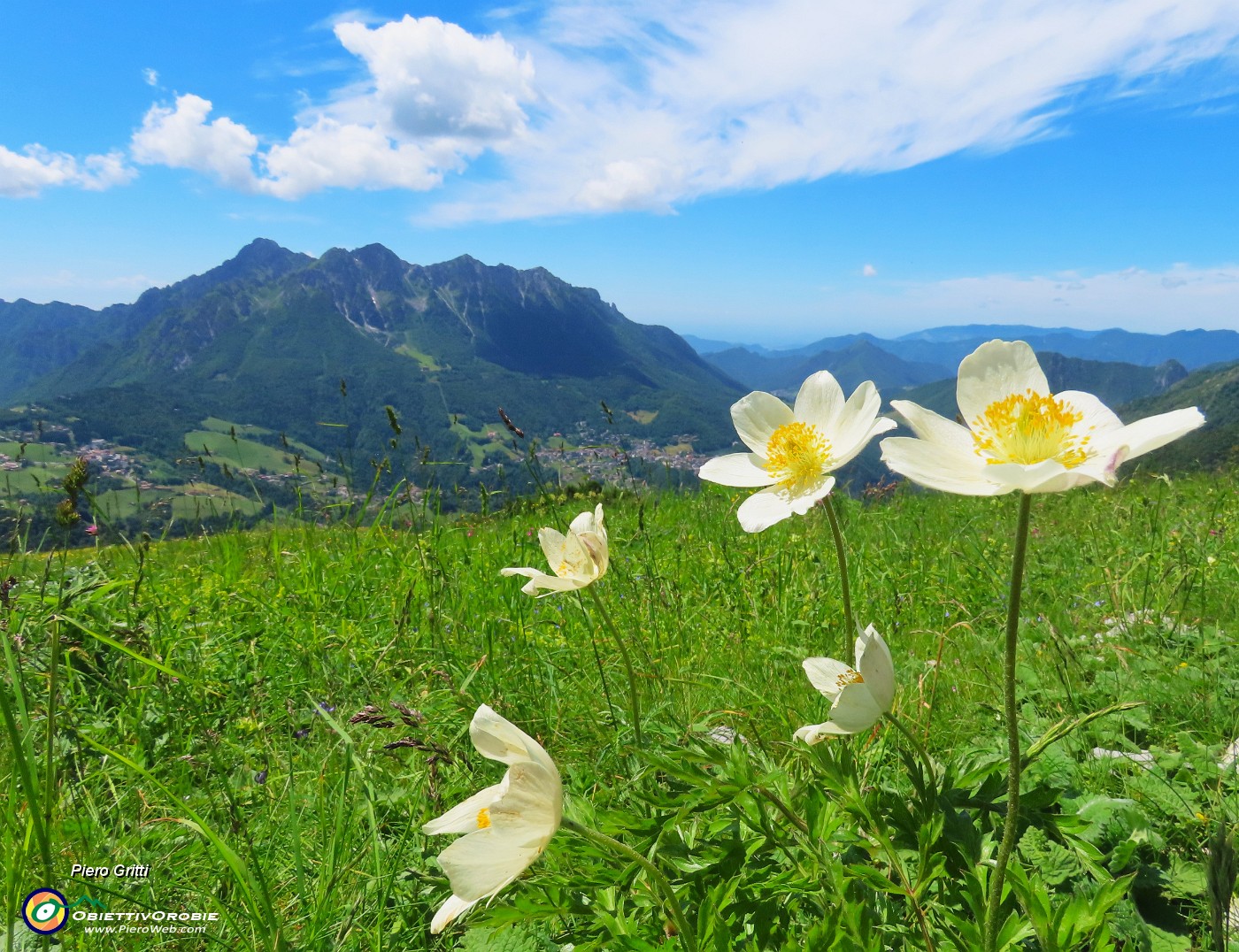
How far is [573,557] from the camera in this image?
1949 millimetres

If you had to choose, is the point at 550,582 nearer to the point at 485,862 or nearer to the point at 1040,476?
the point at 485,862

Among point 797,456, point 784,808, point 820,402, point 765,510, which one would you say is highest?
point 820,402

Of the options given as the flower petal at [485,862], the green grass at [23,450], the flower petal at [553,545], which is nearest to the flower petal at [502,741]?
the flower petal at [485,862]

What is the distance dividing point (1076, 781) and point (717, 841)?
126 centimetres

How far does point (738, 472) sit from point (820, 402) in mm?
294

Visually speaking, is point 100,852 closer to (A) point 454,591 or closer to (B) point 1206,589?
(A) point 454,591

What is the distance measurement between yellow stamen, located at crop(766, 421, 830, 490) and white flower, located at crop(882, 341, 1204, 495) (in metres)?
0.42

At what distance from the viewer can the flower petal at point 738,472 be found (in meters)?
1.81

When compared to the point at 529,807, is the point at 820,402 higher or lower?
higher

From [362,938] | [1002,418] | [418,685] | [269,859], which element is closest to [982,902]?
[1002,418]

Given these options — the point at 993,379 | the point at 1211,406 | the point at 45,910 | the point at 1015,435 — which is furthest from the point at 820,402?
the point at 1211,406

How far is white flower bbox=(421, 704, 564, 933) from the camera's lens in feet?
3.70

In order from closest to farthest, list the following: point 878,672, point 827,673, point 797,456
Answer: point 878,672 < point 827,673 < point 797,456

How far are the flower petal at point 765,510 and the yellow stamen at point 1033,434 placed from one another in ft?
1.49
